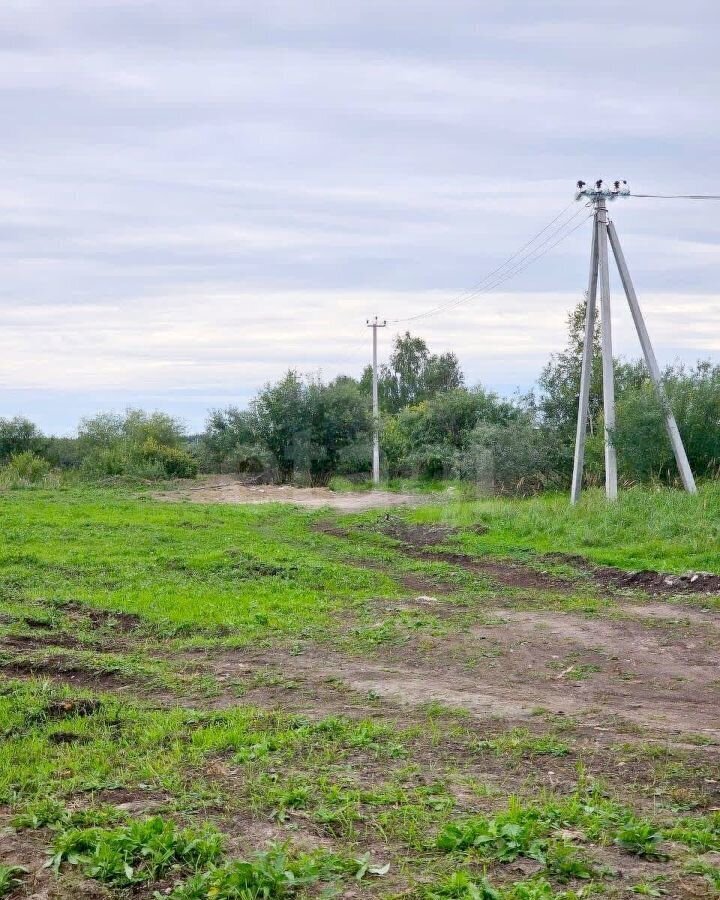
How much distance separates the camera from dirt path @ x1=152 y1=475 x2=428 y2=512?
2555 cm

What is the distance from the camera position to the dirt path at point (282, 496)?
25.5m

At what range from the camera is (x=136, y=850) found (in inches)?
151

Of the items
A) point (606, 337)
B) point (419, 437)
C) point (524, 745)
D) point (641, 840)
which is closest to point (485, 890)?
point (641, 840)

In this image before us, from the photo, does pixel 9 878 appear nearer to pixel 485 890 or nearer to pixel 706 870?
pixel 485 890

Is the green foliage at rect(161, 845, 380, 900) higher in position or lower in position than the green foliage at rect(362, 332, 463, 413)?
lower

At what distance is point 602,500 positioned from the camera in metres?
17.6

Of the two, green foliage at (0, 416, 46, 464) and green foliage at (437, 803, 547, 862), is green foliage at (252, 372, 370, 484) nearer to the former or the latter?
green foliage at (0, 416, 46, 464)

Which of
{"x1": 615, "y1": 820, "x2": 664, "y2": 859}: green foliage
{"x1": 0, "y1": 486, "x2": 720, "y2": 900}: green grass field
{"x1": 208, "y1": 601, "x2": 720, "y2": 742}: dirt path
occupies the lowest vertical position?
{"x1": 208, "y1": 601, "x2": 720, "y2": 742}: dirt path

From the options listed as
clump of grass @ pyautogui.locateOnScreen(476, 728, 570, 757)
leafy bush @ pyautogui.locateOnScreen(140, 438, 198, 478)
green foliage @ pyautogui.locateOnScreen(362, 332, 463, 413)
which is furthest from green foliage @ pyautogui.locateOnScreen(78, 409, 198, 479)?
clump of grass @ pyautogui.locateOnScreen(476, 728, 570, 757)

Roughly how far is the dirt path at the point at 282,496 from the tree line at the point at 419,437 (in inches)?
84.2

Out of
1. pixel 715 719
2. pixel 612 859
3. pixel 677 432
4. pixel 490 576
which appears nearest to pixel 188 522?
pixel 490 576

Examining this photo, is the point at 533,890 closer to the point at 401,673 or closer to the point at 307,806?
the point at 307,806

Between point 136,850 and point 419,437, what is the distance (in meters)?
30.8

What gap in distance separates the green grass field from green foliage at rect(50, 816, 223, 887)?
0.04 feet
